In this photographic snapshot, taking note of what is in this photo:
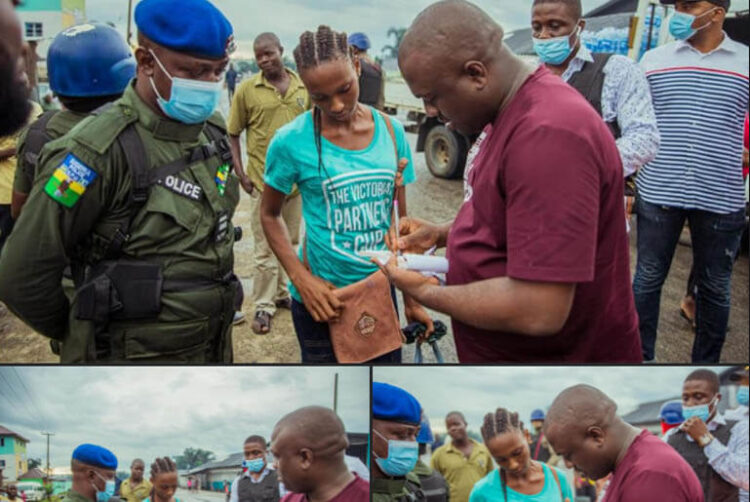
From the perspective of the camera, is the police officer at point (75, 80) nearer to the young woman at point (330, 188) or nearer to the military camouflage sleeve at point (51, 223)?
the military camouflage sleeve at point (51, 223)

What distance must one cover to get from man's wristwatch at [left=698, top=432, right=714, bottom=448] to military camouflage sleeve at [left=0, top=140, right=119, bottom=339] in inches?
60.2

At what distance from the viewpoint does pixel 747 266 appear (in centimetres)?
261

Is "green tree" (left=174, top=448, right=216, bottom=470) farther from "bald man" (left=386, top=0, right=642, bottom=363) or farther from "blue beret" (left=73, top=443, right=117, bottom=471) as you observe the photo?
"bald man" (left=386, top=0, right=642, bottom=363)

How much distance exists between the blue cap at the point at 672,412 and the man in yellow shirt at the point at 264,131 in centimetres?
110

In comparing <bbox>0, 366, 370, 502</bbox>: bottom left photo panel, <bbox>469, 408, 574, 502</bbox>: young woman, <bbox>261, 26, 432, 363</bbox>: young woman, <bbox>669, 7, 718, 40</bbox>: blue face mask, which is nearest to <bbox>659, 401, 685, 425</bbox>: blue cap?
<bbox>469, 408, 574, 502</bbox>: young woman

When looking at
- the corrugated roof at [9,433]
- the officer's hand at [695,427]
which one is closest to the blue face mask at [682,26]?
the officer's hand at [695,427]

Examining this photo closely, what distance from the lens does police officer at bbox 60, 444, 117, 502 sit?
1.50 metres

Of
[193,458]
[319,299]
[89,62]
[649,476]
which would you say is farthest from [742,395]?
[89,62]

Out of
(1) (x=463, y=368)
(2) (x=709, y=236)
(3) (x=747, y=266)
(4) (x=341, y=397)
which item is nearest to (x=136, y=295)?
(4) (x=341, y=397)

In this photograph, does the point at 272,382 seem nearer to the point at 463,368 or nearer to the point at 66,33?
the point at 463,368

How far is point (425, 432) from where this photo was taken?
166 cm

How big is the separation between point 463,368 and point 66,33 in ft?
3.84

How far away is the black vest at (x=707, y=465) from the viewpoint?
173 centimetres

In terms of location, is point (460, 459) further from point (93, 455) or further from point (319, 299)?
point (93, 455)
